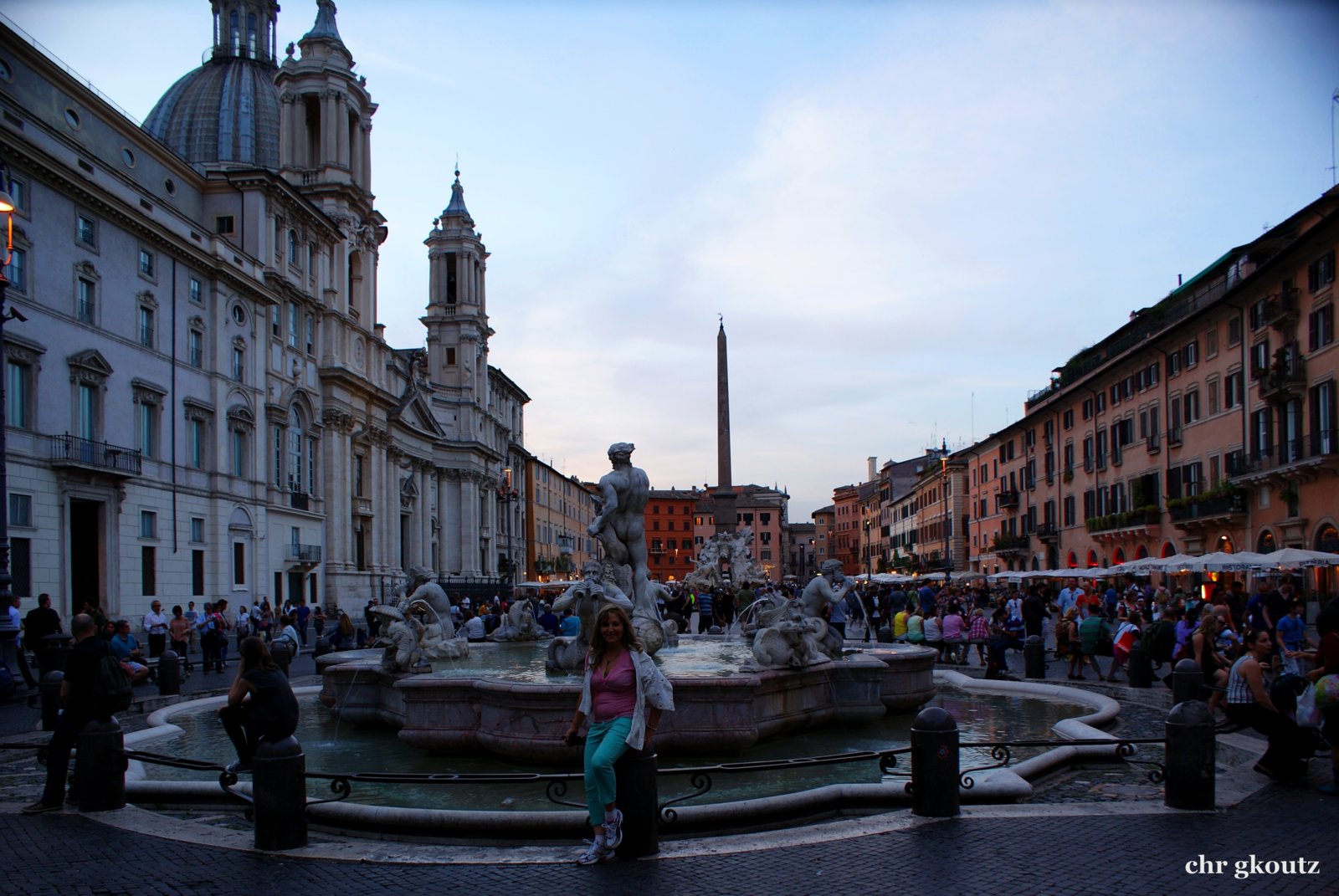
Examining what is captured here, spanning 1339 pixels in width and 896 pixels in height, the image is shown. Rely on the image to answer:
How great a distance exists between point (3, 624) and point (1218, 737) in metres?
15.0

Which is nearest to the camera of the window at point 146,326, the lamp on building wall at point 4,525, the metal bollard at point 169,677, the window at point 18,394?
the lamp on building wall at point 4,525

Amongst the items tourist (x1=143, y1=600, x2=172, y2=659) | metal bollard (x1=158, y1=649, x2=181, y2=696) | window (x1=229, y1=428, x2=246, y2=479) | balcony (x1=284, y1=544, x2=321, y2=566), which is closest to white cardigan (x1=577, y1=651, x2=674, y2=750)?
metal bollard (x1=158, y1=649, x2=181, y2=696)

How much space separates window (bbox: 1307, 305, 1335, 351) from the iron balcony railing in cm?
3222

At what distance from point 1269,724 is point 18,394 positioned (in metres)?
27.5

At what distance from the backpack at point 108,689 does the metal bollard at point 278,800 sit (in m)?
1.95

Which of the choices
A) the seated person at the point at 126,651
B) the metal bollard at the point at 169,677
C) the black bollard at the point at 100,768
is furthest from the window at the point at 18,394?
the black bollard at the point at 100,768

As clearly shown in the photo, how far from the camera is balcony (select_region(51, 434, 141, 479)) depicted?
27.1 m

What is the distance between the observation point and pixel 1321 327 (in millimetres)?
28094

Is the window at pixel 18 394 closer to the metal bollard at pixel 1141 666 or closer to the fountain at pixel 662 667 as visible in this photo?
the fountain at pixel 662 667

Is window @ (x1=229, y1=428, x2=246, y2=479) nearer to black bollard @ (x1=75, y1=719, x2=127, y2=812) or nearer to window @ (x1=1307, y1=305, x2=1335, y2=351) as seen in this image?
black bollard @ (x1=75, y1=719, x2=127, y2=812)

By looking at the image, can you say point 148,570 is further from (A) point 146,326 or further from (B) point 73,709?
(B) point 73,709

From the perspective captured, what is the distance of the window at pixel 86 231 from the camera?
2855 cm

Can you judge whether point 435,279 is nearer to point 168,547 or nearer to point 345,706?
point 168,547

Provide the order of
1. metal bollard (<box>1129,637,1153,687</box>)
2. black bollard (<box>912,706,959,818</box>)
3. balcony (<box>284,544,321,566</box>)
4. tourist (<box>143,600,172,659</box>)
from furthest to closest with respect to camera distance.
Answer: balcony (<box>284,544,321,566</box>) < tourist (<box>143,600,172,659</box>) < metal bollard (<box>1129,637,1153,687</box>) < black bollard (<box>912,706,959,818</box>)
